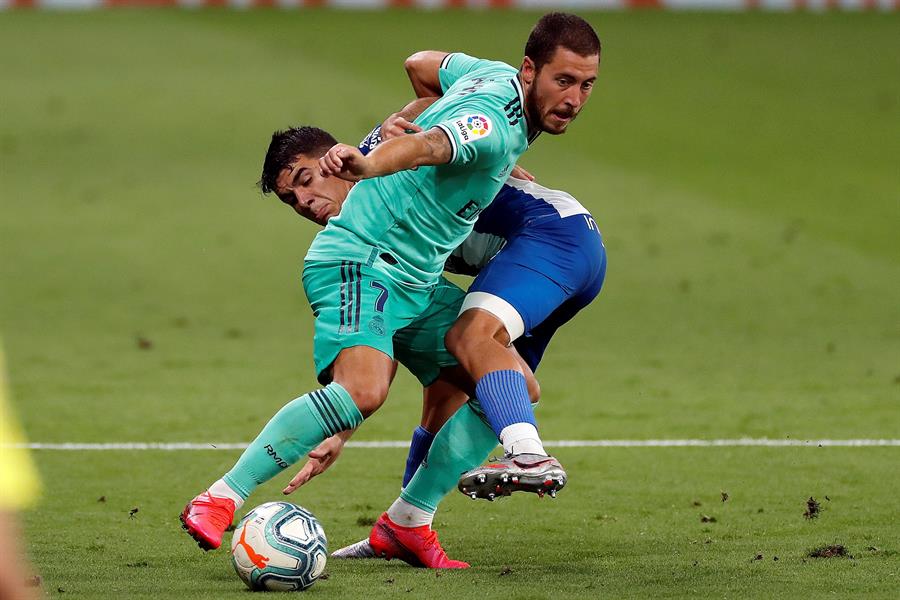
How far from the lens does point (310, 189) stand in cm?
645

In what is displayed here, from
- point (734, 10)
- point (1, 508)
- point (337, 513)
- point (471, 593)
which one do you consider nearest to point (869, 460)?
point (337, 513)

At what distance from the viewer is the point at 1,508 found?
104 inches

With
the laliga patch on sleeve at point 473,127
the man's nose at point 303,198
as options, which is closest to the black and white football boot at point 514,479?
the laliga patch on sleeve at point 473,127

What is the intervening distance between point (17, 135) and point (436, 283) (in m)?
14.4

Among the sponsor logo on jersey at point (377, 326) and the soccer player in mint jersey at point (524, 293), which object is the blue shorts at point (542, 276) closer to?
the soccer player in mint jersey at point (524, 293)

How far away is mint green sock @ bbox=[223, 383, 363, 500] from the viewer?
18.4 ft

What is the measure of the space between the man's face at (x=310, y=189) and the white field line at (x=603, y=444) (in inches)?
93.3

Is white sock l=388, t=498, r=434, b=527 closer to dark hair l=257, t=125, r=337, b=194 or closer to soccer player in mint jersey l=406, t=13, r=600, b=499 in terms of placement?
soccer player in mint jersey l=406, t=13, r=600, b=499

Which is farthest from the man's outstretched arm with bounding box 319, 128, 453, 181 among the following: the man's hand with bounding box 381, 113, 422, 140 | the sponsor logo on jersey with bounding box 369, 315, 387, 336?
the sponsor logo on jersey with bounding box 369, 315, 387, 336

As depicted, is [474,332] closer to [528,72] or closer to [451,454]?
[451,454]

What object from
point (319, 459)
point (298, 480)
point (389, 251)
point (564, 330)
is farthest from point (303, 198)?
point (564, 330)

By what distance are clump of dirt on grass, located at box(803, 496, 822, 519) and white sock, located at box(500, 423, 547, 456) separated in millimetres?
1786

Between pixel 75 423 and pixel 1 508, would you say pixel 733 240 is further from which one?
pixel 1 508

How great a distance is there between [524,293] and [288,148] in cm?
120
